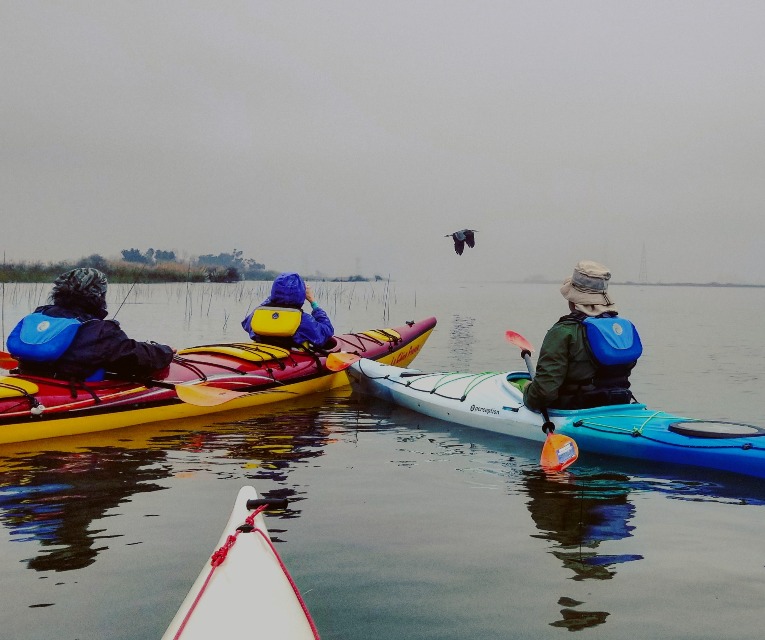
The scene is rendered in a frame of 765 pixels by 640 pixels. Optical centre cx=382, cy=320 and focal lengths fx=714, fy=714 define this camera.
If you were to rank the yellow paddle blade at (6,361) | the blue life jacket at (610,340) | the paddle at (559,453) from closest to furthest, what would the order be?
the paddle at (559,453)
the blue life jacket at (610,340)
the yellow paddle blade at (6,361)

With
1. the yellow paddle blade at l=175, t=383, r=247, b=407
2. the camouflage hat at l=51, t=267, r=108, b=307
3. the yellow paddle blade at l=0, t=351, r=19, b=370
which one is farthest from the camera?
the yellow paddle blade at l=0, t=351, r=19, b=370

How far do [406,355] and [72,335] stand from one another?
17.4ft

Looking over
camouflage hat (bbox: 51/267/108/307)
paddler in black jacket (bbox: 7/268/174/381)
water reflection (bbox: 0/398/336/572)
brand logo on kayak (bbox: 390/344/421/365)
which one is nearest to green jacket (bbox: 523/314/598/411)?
water reflection (bbox: 0/398/336/572)

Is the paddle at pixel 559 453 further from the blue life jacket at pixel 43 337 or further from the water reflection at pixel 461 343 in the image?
the water reflection at pixel 461 343

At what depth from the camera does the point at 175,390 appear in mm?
5863

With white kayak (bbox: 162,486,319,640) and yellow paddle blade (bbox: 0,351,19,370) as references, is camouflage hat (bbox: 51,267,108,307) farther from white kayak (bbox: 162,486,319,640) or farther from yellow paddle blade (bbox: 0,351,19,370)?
white kayak (bbox: 162,486,319,640)

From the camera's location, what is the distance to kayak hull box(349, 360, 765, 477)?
439 centimetres

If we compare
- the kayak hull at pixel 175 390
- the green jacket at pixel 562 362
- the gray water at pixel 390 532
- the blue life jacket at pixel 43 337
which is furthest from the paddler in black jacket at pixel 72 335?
the green jacket at pixel 562 362

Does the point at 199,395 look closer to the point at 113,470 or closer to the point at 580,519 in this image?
the point at 113,470

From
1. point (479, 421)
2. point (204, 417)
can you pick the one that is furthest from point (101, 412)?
point (479, 421)

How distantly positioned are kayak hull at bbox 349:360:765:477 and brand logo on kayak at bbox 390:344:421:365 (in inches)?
106

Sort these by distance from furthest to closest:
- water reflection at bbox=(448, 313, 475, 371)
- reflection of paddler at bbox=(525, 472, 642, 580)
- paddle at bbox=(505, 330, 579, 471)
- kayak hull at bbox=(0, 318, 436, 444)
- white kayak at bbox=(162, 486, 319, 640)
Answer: water reflection at bbox=(448, 313, 475, 371), kayak hull at bbox=(0, 318, 436, 444), paddle at bbox=(505, 330, 579, 471), reflection of paddler at bbox=(525, 472, 642, 580), white kayak at bbox=(162, 486, 319, 640)

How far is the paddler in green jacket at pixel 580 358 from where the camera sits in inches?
187

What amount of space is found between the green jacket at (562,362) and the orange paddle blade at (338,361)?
2.85 meters
